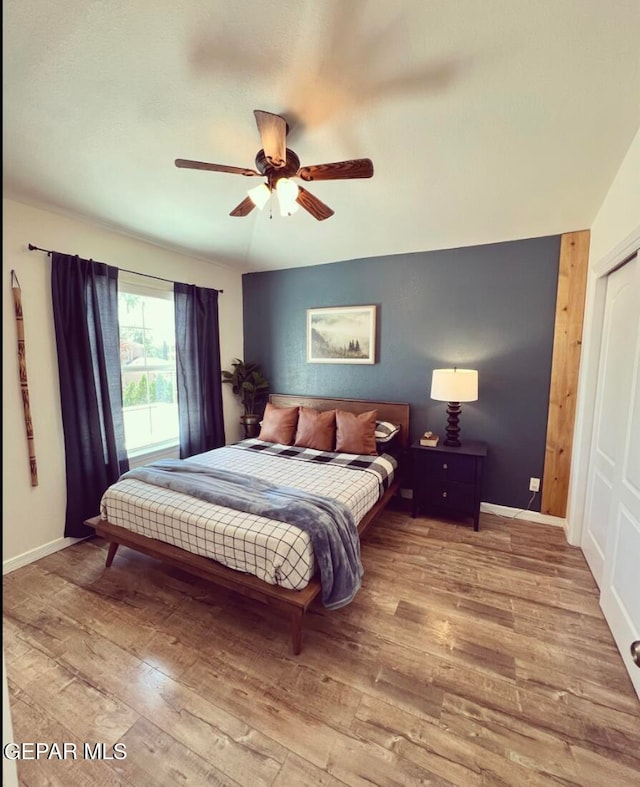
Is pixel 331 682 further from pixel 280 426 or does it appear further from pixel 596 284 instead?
pixel 596 284

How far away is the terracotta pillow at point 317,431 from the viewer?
12.0ft

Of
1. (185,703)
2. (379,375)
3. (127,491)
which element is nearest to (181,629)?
(185,703)

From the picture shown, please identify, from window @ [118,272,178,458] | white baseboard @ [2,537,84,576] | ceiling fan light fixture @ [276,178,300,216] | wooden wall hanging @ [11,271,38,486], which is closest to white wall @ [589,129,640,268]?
ceiling fan light fixture @ [276,178,300,216]

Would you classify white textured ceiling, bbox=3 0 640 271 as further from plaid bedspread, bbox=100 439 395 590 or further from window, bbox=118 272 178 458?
plaid bedspread, bbox=100 439 395 590

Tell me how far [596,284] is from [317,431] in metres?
2.41

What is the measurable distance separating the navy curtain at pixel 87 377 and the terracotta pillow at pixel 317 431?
1.57m

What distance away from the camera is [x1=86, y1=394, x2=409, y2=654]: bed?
2096mm

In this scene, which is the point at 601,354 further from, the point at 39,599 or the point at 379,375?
the point at 39,599

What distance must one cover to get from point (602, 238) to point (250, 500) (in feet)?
9.56

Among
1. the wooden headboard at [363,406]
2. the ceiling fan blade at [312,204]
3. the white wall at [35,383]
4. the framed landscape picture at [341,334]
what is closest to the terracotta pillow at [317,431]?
the wooden headboard at [363,406]

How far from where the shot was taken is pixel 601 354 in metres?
2.79

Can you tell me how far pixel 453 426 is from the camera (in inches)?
135

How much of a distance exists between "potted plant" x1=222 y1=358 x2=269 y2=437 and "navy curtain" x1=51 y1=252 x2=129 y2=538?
1379 mm

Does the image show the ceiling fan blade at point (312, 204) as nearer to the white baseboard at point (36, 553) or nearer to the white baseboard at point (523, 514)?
the white baseboard at point (523, 514)
